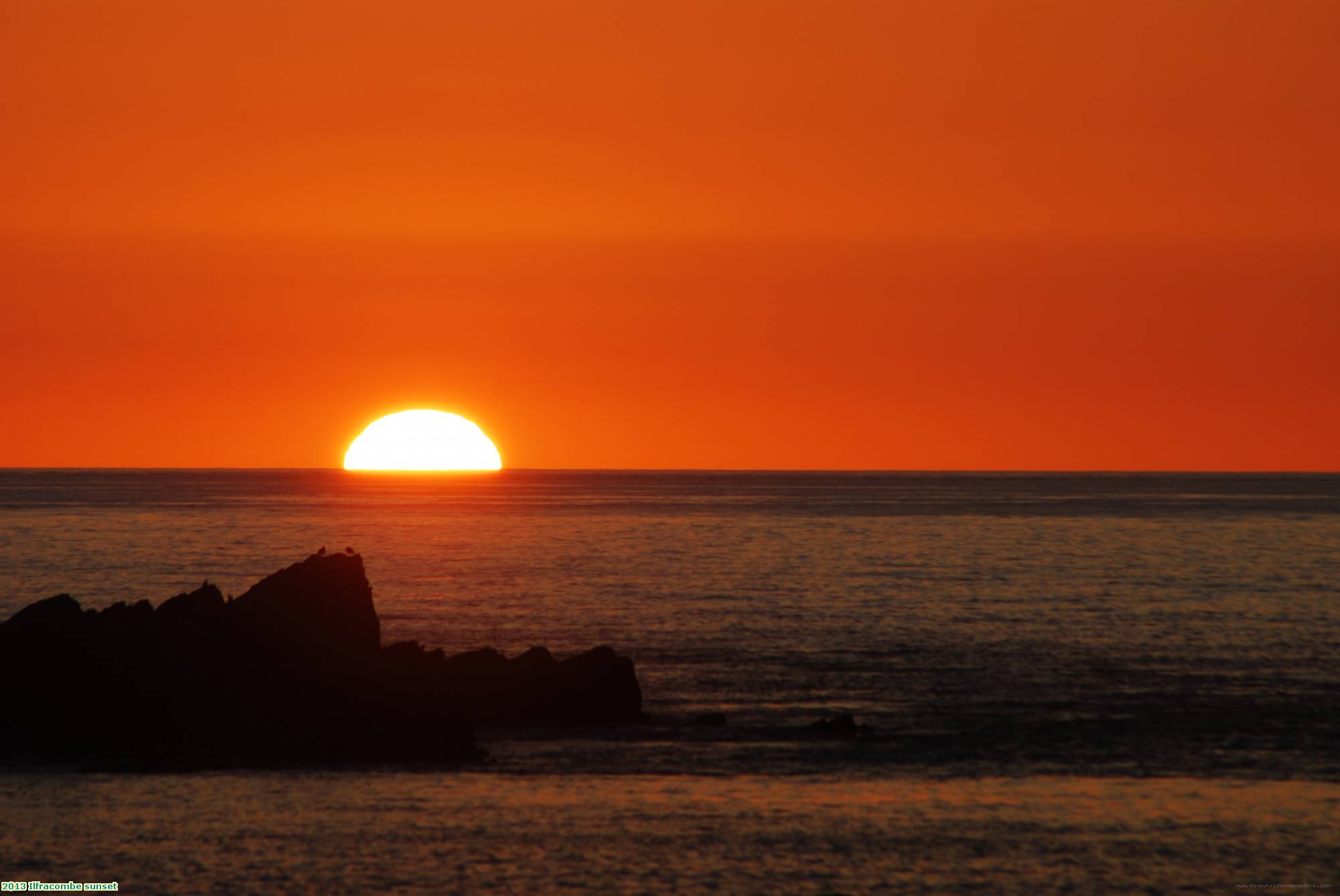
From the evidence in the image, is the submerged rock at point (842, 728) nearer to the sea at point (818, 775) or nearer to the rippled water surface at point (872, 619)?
the sea at point (818, 775)

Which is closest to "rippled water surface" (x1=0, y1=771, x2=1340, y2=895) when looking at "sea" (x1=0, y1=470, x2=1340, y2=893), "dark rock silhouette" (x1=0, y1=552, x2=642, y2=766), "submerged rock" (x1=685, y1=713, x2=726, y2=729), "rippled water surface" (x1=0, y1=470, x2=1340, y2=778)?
"sea" (x1=0, y1=470, x2=1340, y2=893)

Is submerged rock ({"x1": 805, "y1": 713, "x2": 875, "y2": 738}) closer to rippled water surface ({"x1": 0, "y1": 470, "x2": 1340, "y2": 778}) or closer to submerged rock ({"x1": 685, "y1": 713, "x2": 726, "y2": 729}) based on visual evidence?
rippled water surface ({"x1": 0, "y1": 470, "x2": 1340, "y2": 778})

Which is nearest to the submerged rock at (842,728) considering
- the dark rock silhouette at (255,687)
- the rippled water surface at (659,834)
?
the dark rock silhouette at (255,687)

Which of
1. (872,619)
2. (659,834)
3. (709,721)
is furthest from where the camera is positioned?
(872,619)

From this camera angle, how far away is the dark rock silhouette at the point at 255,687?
36406mm

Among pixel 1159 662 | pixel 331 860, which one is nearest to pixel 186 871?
pixel 331 860

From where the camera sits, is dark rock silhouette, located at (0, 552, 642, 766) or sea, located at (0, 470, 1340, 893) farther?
dark rock silhouette, located at (0, 552, 642, 766)

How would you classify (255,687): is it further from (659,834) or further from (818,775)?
(818,775)

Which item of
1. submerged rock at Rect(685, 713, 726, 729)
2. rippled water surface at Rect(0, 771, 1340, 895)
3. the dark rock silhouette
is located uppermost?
the dark rock silhouette

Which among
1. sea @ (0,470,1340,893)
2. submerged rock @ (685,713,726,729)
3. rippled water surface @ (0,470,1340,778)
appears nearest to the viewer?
sea @ (0,470,1340,893)

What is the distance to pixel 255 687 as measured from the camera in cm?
3756

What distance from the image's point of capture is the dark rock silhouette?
36.4 m

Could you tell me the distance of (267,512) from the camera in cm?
19700

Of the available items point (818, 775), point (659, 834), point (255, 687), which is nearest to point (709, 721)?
point (818, 775)
